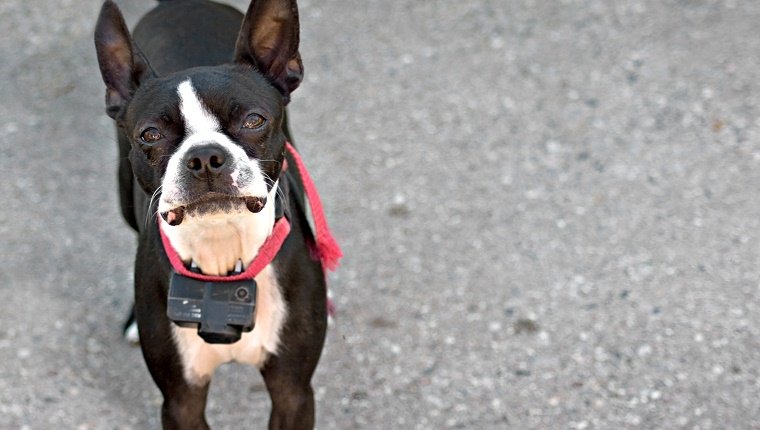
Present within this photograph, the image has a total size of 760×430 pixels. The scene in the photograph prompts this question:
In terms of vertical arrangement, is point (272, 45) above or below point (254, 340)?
above

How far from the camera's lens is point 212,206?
3123mm

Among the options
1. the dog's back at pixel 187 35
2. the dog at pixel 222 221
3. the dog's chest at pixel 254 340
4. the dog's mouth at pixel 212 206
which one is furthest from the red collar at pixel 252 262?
the dog's back at pixel 187 35

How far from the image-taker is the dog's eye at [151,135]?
10.5ft

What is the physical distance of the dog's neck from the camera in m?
3.30

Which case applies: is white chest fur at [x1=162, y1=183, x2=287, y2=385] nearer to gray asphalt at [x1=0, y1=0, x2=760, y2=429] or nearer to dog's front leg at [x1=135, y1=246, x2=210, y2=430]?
dog's front leg at [x1=135, y1=246, x2=210, y2=430]

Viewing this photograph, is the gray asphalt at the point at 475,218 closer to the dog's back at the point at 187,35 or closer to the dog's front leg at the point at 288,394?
the dog's front leg at the point at 288,394

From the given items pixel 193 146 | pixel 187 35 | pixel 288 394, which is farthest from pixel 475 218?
pixel 193 146

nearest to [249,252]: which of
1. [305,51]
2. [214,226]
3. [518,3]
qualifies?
[214,226]

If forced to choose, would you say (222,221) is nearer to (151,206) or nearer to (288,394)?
(151,206)

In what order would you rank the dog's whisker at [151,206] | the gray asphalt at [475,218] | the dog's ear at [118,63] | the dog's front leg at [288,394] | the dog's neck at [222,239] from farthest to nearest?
1. the gray asphalt at [475,218]
2. the dog's front leg at [288,394]
3. the dog's ear at [118,63]
4. the dog's neck at [222,239]
5. the dog's whisker at [151,206]

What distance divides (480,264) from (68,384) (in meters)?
1.76

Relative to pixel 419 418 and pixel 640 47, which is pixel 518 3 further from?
pixel 419 418

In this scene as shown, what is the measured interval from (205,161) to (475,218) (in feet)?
7.71

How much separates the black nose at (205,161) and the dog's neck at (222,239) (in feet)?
0.72
